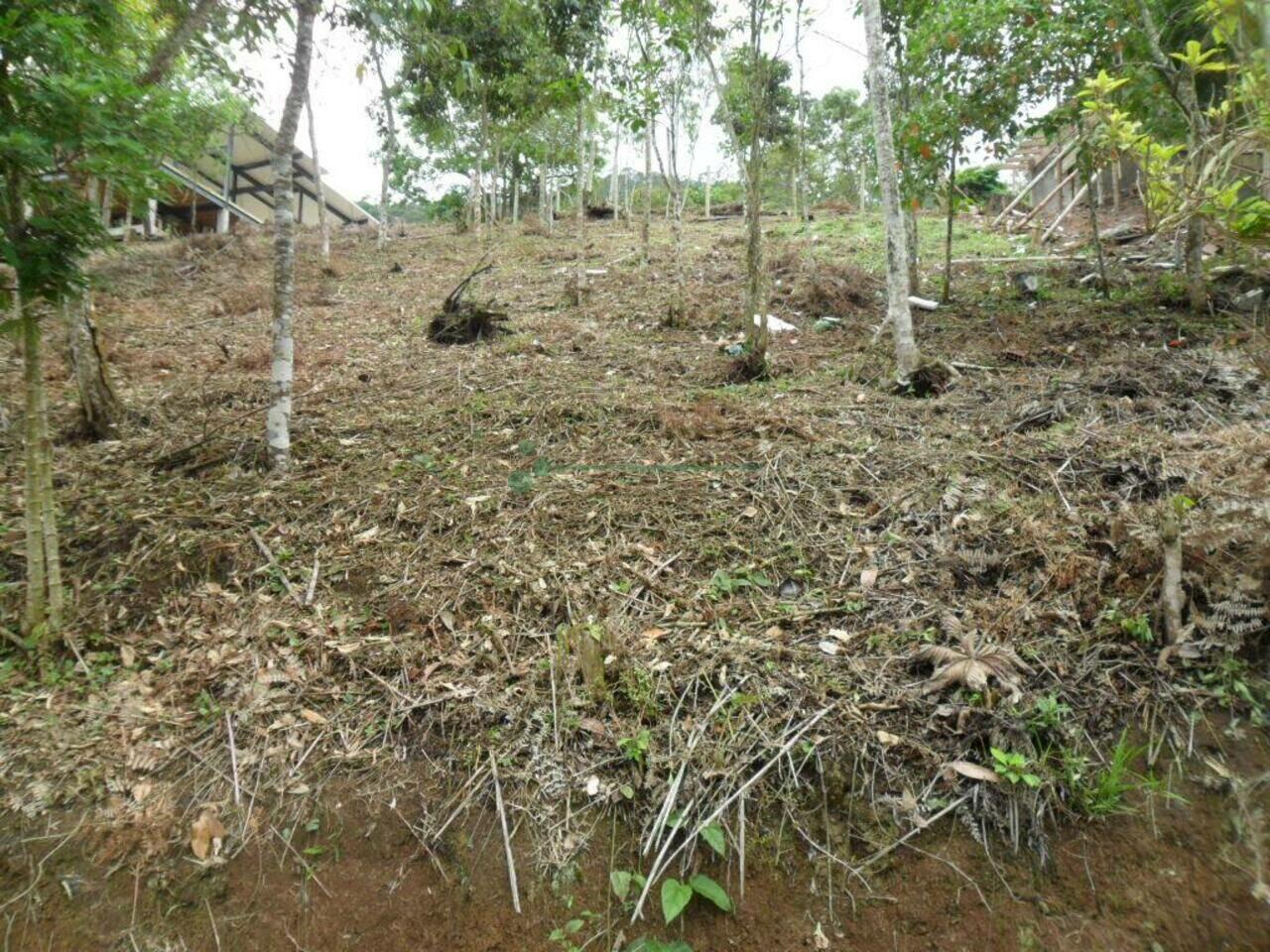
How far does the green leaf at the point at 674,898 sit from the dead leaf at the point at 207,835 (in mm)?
1958

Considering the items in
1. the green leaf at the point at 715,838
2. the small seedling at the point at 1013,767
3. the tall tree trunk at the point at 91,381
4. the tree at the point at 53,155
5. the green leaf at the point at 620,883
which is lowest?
the green leaf at the point at 620,883

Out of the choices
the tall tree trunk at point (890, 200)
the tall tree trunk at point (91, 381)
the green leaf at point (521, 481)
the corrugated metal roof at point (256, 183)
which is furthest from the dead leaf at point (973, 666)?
the corrugated metal roof at point (256, 183)

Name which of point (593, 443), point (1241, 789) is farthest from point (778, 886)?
point (593, 443)

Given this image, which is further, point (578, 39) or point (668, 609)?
point (578, 39)

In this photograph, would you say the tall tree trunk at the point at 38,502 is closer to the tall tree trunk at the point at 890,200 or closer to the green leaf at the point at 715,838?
the green leaf at the point at 715,838

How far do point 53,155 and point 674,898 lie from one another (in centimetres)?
438

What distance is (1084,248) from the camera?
38.4 feet

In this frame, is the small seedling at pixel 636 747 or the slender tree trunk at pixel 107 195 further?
the slender tree trunk at pixel 107 195

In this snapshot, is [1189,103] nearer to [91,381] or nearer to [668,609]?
[668,609]

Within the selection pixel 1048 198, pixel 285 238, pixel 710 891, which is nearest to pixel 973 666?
pixel 710 891

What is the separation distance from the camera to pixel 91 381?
19.1 feet

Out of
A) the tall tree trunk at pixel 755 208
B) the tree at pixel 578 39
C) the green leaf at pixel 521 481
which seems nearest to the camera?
the green leaf at pixel 521 481

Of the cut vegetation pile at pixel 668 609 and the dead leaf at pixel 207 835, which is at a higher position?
the cut vegetation pile at pixel 668 609

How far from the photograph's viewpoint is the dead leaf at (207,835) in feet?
9.33
